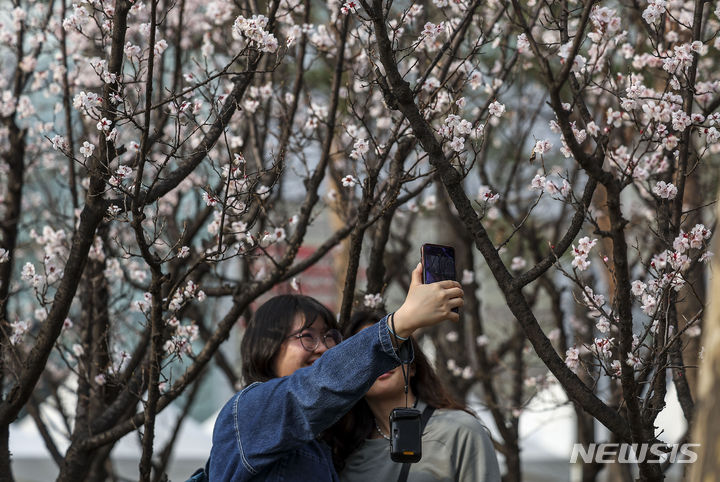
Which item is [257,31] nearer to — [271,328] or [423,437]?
[271,328]

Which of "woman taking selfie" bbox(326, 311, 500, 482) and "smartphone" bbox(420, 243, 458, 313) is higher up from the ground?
"smartphone" bbox(420, 243, 458, 313)

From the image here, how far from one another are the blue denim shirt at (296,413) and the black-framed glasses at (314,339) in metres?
0.33

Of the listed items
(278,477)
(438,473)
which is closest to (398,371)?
(438,473)

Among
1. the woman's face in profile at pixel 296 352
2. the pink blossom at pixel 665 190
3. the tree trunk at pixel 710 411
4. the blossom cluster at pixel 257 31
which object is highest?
the blossom cluster at pixel 257 31

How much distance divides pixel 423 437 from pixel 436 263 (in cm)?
83

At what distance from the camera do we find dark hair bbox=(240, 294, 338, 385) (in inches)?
104

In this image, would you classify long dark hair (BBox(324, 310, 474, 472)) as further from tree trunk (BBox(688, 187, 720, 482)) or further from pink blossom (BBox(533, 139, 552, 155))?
tree trunk (BBox(688, 187, 720, 482))

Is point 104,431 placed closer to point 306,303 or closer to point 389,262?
point 306,303

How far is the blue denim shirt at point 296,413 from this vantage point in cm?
204

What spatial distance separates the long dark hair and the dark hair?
30cm

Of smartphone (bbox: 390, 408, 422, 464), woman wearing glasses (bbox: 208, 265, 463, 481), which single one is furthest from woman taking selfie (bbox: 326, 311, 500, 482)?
smartphone (bbox: 390, 408, 422, 464)

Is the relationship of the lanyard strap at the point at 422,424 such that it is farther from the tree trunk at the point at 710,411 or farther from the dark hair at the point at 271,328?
the tree trunk at the point at 710,411

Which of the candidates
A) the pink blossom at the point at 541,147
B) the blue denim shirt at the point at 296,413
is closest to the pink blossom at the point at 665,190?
the pink blossom at the point at 541,147

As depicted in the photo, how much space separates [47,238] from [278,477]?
2.81 meters
